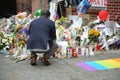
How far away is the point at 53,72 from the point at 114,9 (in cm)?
394

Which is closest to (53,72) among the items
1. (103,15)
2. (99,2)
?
(103,15)

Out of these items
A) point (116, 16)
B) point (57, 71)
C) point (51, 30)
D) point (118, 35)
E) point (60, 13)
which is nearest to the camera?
point (57, 71)

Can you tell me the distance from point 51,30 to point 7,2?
31.0ft

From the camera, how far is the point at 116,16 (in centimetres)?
1109

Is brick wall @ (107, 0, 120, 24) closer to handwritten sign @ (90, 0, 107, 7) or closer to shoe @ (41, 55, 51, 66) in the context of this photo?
handwritten sign @ (90, 0, 107, 7)

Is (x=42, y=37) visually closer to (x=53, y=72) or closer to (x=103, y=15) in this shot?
(x=53, y=72)

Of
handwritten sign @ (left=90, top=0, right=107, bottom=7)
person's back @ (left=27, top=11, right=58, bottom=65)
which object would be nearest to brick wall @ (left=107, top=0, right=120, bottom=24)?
handwritten sign @ (left=90, top=0, right=107, bottom=7)

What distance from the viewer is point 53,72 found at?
809cm

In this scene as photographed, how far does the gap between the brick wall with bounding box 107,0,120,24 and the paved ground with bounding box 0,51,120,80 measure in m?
2.32

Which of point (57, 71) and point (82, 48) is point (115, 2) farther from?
point (57, 71)

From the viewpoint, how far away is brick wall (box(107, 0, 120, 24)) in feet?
36.3

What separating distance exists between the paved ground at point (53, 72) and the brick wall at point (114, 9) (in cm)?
232

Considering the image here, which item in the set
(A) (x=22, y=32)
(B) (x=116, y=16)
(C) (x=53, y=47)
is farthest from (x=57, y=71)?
(B) (x=116, y=16)

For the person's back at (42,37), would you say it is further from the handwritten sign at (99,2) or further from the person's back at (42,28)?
the handwritten sign at (99,2)
